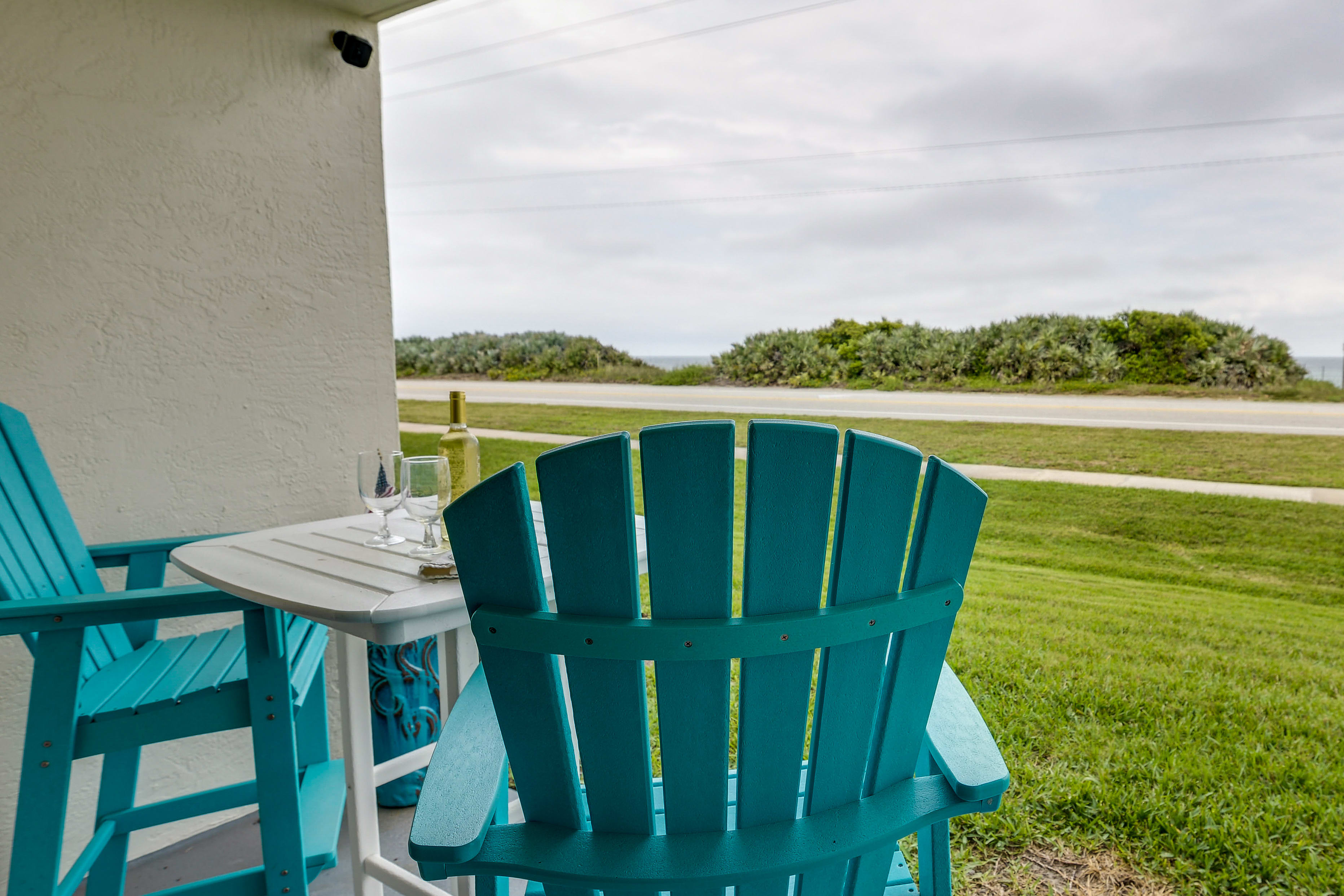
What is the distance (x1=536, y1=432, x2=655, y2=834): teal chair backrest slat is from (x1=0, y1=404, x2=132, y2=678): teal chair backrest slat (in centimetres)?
110

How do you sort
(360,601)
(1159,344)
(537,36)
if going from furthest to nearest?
(537,36)
(1159,344)
(360,601)

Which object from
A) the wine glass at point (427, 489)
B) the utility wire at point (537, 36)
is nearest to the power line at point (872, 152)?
the utility wire at point (537, 36)

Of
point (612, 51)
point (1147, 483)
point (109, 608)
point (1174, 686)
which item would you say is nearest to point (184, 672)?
point (109, 608)

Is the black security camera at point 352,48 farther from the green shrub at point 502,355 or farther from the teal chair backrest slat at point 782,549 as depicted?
the green shrub at point 502,355

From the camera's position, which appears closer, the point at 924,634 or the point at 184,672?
the point at 924,634

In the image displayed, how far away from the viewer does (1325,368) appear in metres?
4.10

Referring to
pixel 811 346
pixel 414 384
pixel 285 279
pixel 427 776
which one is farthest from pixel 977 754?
pixel 414 384

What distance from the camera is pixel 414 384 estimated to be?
632cm

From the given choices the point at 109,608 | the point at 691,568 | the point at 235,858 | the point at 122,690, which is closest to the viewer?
the point at 691,568

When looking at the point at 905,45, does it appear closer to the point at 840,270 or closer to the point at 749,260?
the point at 840,270

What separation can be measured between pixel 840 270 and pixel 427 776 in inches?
237

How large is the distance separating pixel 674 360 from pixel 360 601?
5.22 metres

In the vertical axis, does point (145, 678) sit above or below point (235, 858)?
above

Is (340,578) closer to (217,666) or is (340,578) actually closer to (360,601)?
(360,601)
